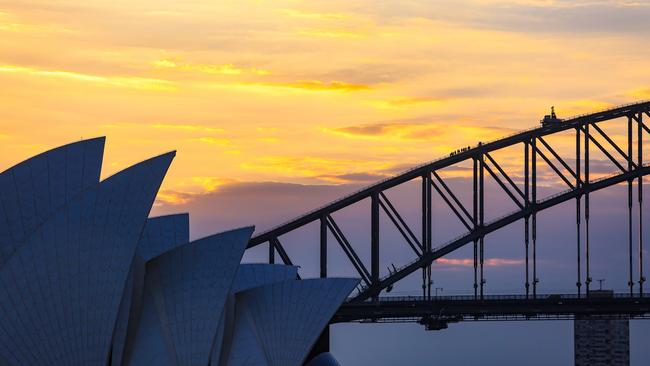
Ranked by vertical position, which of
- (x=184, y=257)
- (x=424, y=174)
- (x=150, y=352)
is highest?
(x=424, y=174)

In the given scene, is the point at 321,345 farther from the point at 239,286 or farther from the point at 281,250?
the point at 281,250

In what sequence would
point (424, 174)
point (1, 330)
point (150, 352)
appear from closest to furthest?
point (1, 330)
point (150, 352)
point (424, 174)

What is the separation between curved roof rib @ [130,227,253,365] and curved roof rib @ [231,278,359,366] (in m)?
6.59

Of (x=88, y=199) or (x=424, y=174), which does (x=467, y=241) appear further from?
(x=88, y=199)

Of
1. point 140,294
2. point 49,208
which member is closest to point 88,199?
point 49,208

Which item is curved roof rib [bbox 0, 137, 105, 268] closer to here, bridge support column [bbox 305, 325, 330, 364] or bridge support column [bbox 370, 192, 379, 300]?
bridge support column [bbox 305, 325, 330, 364]

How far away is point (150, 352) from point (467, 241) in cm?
7394

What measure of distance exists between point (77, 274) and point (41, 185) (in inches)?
194

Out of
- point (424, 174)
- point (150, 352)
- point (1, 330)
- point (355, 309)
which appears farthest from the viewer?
point (424, 174)

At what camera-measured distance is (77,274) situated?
78688mm

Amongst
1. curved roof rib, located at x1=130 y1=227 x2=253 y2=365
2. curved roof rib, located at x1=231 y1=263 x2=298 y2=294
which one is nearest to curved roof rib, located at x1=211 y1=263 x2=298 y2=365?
curved roof rib, located at x1=231 y1=263 x2=298 y2=294

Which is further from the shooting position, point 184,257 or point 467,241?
point 467,241

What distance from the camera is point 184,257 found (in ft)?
281

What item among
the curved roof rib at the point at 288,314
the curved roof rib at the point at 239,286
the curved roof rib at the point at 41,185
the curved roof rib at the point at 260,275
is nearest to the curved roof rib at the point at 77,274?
the curved roof rib at the point at 41,185
